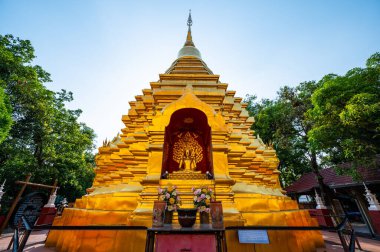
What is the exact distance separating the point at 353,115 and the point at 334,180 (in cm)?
764

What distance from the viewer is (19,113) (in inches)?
614

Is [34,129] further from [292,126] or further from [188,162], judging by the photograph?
[292,126]

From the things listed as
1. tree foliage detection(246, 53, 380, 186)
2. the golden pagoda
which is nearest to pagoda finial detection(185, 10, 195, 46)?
the golden pagoda

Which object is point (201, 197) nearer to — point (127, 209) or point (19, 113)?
point (127, 209)

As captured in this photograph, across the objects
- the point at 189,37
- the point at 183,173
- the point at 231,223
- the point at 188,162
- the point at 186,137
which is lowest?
the point at 231,223

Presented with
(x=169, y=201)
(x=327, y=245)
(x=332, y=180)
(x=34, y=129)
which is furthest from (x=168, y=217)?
(x=34, y=129)

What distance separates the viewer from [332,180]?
1338 centimetres

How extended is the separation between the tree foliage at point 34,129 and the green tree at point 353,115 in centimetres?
1981

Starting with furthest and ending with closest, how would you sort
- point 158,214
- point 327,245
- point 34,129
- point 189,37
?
point 34,129 → point 189,37 → point 327,245 → point 158,214

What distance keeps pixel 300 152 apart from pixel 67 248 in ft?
61.4

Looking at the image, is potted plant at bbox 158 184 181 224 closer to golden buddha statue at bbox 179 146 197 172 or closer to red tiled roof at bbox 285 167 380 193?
golden buddha statue at bbox 179 146 197 172

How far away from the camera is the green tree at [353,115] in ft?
25.3

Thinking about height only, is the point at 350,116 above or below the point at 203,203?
above

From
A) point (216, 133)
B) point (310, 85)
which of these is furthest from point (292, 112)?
point (216, 133)
